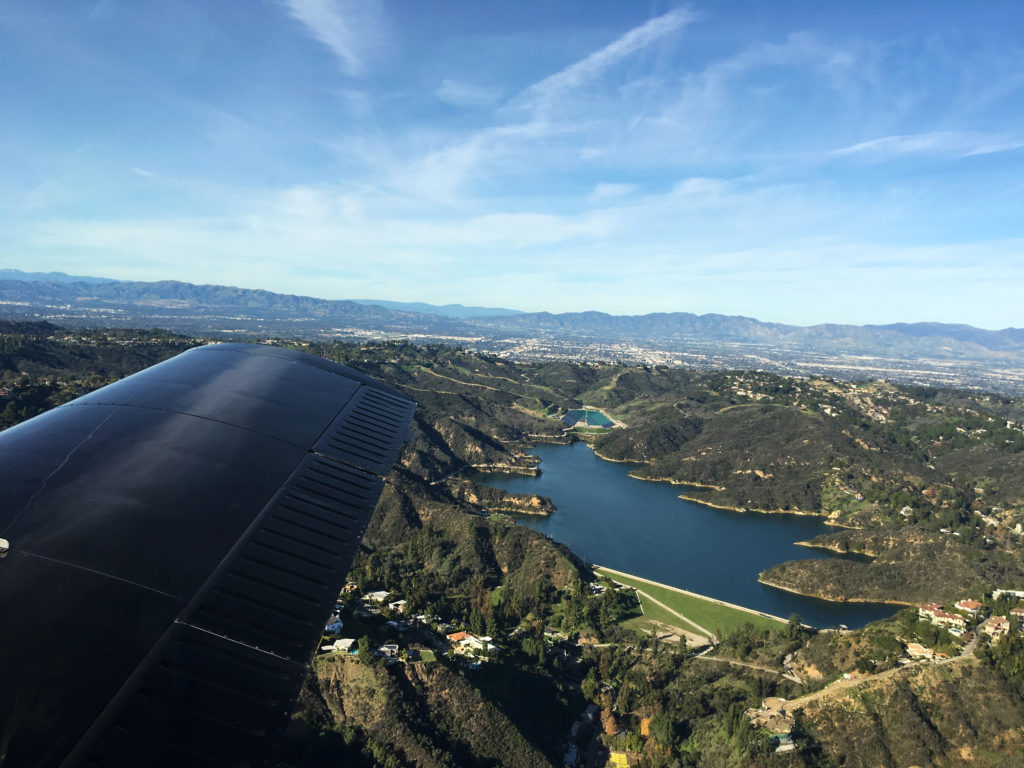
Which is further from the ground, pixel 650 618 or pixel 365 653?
pixel 365 653

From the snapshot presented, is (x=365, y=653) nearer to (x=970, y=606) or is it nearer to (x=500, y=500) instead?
(x=970, y=606)

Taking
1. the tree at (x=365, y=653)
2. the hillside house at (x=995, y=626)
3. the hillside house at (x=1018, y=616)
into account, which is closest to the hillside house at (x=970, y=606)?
the hillside house at (x=1018, y=616)

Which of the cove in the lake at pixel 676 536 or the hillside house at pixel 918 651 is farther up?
the hillside house at pixel 918 651

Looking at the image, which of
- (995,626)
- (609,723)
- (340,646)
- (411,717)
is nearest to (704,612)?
(995,626)

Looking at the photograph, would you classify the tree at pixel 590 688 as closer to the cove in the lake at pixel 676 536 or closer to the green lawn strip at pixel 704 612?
the green lawn strip at pixel 704 612

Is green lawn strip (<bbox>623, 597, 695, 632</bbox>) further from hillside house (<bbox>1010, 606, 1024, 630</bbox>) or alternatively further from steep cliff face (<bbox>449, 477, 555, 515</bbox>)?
steep cliff face (<bbox>449, 477, 555, 515</bbox>)

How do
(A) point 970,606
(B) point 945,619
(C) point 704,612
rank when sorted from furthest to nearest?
(C) point 704,612, (A) point 970,606, (B) point 945,619

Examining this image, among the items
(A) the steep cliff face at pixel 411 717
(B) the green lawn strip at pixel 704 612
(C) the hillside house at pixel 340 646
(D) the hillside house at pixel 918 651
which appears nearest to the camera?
(A) the steep cliff face at pixel 411 717

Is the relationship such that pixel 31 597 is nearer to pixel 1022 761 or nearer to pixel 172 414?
pixel 172 414
